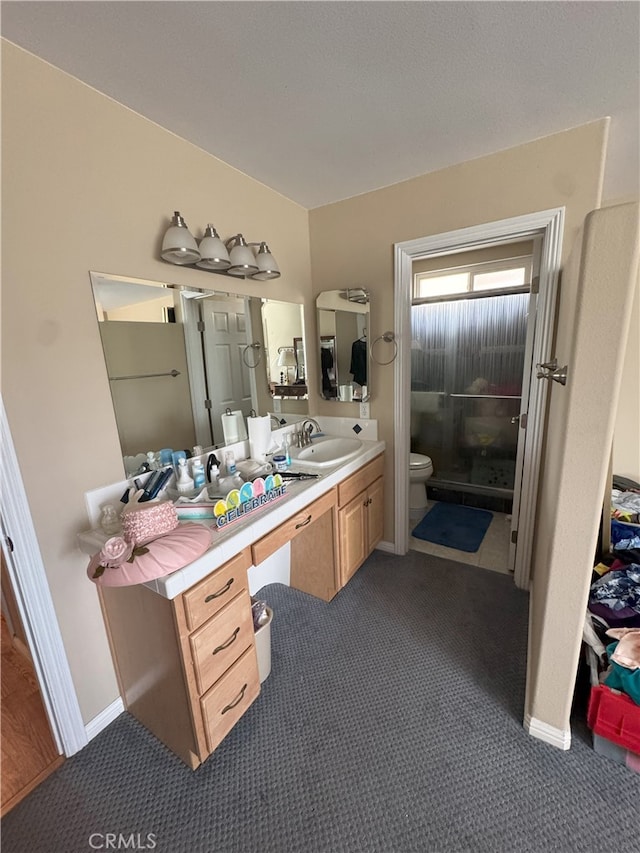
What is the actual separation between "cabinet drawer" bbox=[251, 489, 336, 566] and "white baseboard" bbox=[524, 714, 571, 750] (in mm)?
1151

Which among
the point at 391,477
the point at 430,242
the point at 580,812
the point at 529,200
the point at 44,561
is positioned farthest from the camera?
the point at 391,477

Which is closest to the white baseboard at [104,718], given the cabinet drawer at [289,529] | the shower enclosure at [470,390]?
the cabinet drawer at [289,529]

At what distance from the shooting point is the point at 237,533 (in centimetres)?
128

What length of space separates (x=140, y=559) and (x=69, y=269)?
3.40ft

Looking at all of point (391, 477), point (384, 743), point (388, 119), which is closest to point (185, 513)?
point (384, 743)

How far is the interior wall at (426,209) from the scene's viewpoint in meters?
1.64

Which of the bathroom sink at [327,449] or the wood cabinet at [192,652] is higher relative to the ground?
the bathroom sink at [327,449]

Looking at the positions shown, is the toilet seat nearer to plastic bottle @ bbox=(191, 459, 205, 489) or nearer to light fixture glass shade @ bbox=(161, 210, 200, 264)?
plastic bottle @ bbox=(191, 459, 205, 489)

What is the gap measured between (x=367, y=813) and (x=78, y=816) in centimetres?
97

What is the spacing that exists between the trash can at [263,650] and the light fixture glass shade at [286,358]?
4.79 feet

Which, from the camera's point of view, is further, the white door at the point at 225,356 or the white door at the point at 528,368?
the white door at the point at 528,368

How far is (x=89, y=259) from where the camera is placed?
4.23 ft

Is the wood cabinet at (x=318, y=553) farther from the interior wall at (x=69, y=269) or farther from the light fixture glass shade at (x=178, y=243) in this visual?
the light fixture glass shade at (x=178, y=243)

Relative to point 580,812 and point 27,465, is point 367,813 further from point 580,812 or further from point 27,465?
point 27,465
